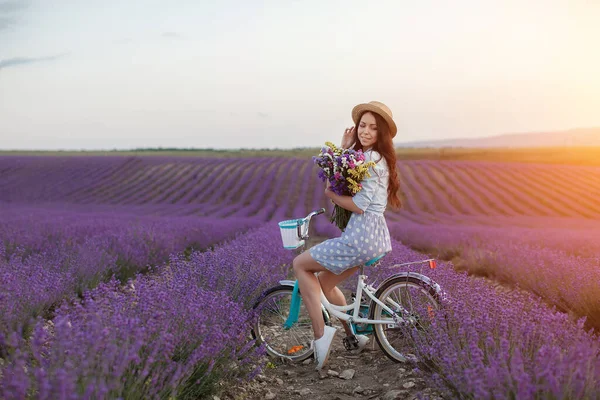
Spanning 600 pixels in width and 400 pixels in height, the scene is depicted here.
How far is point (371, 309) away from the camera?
11.1ft

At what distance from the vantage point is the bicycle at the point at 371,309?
313 cm

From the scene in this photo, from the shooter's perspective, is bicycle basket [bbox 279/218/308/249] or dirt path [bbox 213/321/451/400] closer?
dirt path [bbox 213/321/451/400]

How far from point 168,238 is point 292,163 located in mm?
20495

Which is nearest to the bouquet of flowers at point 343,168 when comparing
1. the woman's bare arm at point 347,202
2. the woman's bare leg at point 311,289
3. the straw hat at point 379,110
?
the woman's bare arm at point 347,202

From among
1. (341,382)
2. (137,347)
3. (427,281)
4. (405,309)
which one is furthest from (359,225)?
(137,347)

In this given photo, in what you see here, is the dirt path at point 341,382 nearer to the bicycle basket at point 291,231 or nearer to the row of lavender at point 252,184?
the bicycle basket at point 291,231

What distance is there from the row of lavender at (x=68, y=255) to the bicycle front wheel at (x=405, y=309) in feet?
6.92

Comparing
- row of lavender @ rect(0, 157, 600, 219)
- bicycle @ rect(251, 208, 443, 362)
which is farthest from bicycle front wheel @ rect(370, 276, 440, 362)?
row of lavender @ rect(0, 157, 600, 219)

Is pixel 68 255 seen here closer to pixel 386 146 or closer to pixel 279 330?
pixel 279 330

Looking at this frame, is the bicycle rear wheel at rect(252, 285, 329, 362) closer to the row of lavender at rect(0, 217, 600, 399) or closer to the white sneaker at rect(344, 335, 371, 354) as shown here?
the white sneaker at rect(344, 335, 371, 354)

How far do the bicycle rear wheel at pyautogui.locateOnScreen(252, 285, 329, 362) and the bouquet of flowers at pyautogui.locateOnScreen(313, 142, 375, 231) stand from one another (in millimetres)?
925

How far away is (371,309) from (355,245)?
0.53 m

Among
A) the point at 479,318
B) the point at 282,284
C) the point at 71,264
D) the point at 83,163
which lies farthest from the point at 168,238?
the point at 83,163

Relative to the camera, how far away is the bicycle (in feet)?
10.3
